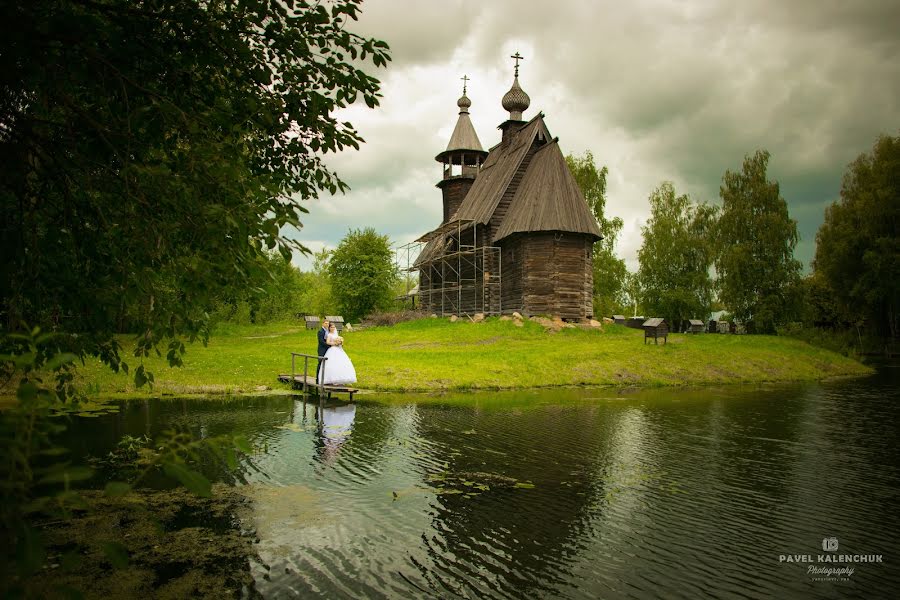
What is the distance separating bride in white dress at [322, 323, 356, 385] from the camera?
16.6m

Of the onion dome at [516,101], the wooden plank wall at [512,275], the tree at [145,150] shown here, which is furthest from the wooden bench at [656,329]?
the tree at [145,150]

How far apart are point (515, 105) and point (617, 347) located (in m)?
24.8

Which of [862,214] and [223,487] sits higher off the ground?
[862,214]

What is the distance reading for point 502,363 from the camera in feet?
74.4

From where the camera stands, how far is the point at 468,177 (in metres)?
50.2

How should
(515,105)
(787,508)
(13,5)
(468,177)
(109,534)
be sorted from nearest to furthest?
(13,5) → (109,534) → (787,508) → (515,105) → (468,177)

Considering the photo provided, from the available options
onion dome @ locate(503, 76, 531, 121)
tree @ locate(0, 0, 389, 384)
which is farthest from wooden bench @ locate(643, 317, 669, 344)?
tree @ locate(0, 0, 389, 384)

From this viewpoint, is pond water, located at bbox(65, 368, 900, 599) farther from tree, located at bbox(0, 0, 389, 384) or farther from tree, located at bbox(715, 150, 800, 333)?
tree, located at bbox(715, 150, 800, 333)

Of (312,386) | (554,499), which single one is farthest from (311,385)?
(554,499)

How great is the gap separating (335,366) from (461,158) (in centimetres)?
3643

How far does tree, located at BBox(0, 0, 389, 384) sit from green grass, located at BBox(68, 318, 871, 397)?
1047 cm

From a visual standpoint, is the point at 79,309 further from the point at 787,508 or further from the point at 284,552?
the point at 787,508

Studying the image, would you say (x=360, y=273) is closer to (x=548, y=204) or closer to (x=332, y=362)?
(x=548, y=204)

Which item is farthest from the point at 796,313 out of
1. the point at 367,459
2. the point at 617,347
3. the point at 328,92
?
the point at 328,92
